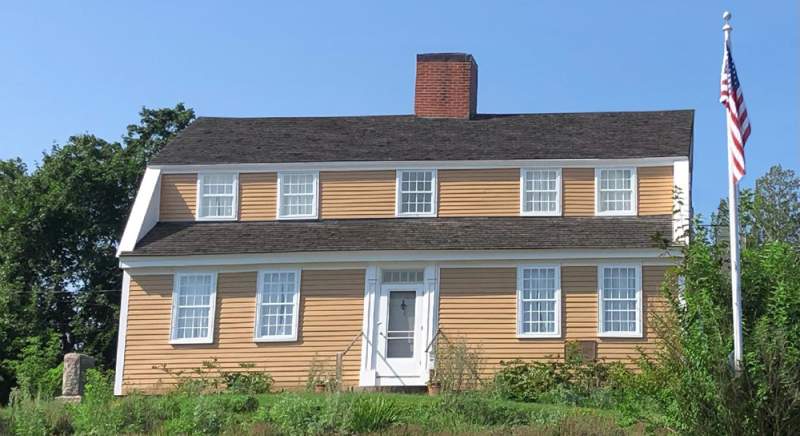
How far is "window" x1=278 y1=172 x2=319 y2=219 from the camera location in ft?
97.6

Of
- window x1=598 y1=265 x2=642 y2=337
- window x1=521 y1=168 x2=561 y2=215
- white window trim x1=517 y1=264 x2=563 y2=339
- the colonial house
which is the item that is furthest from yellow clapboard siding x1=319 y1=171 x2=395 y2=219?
window x1=598 y1=265 x2=642 y2=337

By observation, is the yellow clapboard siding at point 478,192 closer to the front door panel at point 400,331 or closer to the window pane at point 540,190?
the window pane at point 540,190

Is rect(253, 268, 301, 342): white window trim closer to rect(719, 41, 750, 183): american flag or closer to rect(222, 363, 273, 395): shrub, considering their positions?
rect(222, 363, 273, 395): shrub

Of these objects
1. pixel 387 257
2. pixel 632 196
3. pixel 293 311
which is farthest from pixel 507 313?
pixel 293 311

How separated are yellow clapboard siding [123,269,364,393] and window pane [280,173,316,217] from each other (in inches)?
84.3

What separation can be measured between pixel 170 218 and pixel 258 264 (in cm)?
305

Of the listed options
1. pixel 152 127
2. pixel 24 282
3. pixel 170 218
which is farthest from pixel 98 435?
pixel 152 127

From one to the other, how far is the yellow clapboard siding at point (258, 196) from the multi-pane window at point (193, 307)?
2.11m

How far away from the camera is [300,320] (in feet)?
91.7

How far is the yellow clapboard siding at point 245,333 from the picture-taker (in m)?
27.7

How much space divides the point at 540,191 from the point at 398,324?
14.7 ft

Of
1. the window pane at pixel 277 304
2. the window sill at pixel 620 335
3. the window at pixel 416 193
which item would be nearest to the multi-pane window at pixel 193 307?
the window pane at pixel 277 304

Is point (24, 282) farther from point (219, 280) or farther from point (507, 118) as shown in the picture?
point (507, 118)

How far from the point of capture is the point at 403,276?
28.0m
